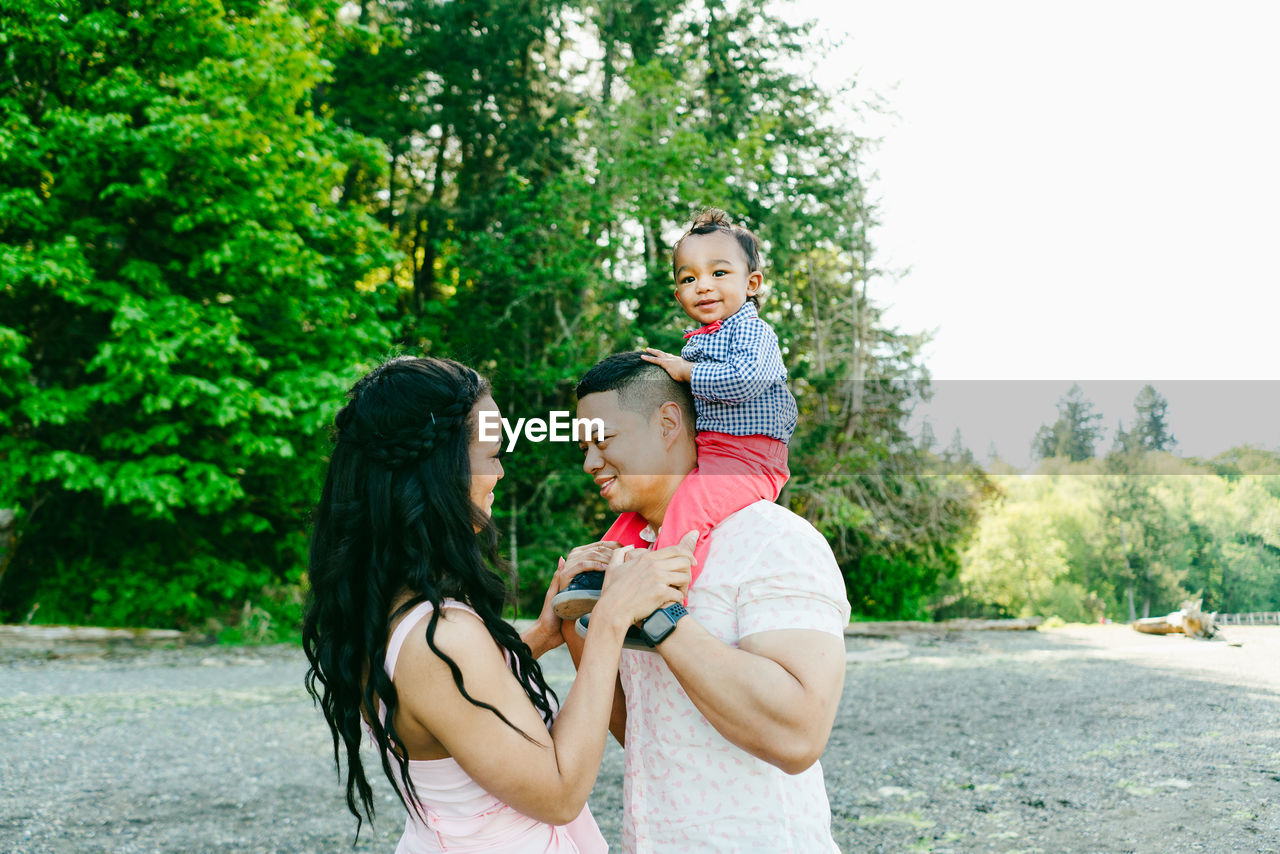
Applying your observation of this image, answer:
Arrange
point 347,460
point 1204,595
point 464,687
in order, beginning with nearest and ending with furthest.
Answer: point 464,687 → point 347,460 → point 1204,595

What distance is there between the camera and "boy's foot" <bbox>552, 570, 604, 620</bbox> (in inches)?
76.0

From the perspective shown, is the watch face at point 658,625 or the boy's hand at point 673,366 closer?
the watch face at point 658,625

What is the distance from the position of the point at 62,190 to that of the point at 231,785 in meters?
10.8

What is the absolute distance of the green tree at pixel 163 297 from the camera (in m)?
13.2

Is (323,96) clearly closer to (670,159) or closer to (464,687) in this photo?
(670,159)

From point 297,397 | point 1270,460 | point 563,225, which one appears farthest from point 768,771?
point 563,225

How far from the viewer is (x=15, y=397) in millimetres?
13961

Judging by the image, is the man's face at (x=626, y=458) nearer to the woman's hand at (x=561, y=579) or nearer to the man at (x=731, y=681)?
the man at (x=731, y=681)

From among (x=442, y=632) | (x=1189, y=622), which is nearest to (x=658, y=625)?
(x=442, y=632)

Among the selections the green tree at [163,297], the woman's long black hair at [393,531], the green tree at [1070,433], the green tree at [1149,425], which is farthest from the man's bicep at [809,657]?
the green tree at [163,297]

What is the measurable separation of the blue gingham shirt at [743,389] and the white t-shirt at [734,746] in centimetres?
34

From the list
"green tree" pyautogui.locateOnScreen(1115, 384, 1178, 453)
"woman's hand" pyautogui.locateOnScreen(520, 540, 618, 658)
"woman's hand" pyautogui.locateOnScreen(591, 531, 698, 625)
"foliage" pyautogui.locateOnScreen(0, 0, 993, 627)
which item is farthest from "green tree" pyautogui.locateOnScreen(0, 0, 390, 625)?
"woman's hand" pyautogui.locateOnScreen(591, 531, 698, 625)

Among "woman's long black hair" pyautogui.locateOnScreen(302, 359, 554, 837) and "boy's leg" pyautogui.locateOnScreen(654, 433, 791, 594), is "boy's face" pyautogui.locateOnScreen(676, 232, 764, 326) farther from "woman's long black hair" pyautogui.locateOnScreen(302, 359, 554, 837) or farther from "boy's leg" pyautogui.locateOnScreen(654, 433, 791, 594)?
"woman's long black hair" pyautogui.locateOnScreen(302, 359, 554, 837)

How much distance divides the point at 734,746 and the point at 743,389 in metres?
0.81
